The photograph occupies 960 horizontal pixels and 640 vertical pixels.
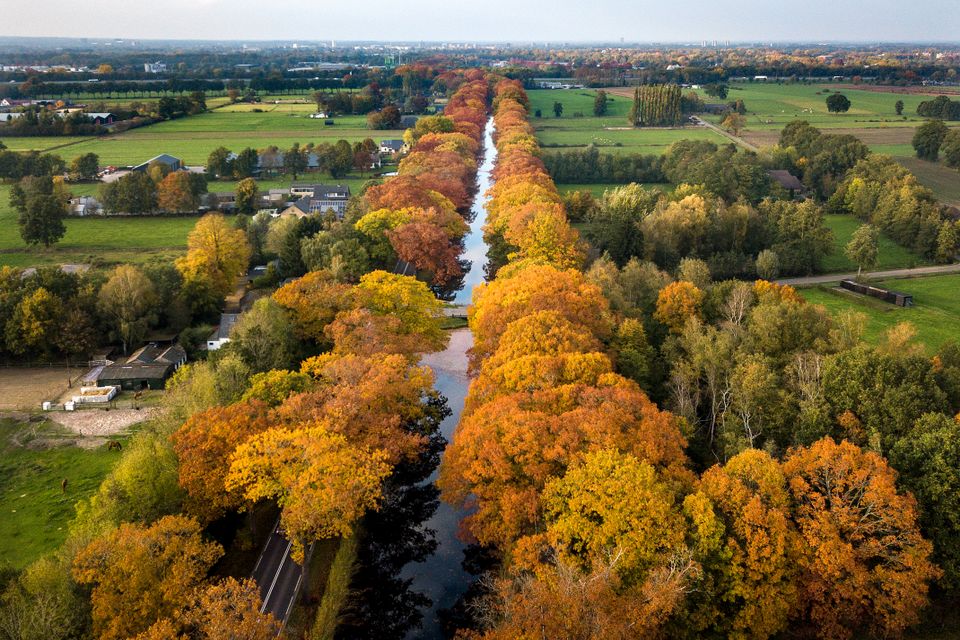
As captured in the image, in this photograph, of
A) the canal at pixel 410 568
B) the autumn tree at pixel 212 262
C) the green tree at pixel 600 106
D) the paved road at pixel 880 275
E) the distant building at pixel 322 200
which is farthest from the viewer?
the green tree at pixel 600 106

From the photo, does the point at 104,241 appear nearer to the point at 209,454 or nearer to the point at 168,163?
the point at 168,163

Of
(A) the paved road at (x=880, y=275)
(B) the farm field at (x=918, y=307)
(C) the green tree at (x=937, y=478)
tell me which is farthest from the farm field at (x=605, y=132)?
(C) the green tree at (x=937, y=478)

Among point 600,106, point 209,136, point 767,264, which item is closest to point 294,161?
point 209,136

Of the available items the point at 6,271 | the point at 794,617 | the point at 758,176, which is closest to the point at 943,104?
the point at 758,176

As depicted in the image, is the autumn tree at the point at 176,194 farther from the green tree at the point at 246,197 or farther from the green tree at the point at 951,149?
the green tree at the point at 951,149

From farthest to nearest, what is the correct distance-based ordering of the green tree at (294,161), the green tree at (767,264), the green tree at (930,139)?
1. the green tree at (930,139)
2. the green tree at (294,161)
3. the green tree at (767,264)

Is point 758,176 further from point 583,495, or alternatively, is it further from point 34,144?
point 34,144

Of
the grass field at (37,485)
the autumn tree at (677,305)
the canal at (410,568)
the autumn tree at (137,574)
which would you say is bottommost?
the canal at (410,568)
